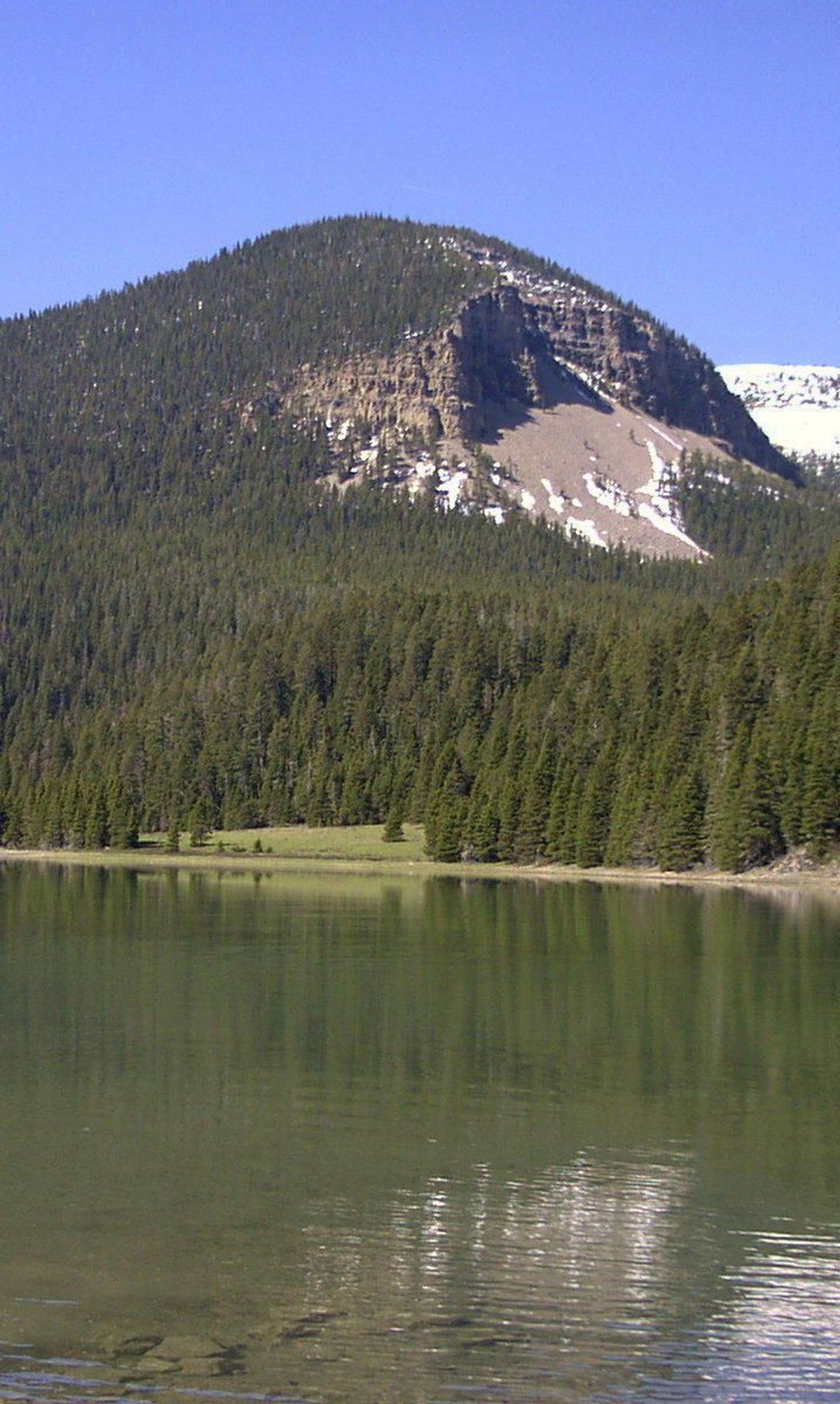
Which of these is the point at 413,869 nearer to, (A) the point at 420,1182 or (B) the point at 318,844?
(B) the point at 318,844

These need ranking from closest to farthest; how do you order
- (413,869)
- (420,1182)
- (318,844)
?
(420,1182)
(413,869)
(318,844)

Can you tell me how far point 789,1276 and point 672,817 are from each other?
103 metres

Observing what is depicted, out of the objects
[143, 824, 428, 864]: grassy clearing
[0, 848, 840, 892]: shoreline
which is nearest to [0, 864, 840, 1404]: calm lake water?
[0, 848, 840, 892]: shoreline

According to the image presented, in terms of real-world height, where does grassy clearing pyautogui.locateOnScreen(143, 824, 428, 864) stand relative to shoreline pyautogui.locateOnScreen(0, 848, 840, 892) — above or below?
above

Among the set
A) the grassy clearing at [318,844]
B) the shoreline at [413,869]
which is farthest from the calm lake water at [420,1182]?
the grassy clearing at [318,844]

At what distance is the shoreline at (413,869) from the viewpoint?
115m

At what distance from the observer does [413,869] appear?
137 m

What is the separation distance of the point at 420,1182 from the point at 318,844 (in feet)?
432

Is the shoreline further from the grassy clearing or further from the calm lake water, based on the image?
the calm lake water

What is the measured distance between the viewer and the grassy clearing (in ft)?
488

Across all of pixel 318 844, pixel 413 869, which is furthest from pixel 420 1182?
pixel 318 844

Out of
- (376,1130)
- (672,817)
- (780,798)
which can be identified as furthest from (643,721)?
(376,1130)

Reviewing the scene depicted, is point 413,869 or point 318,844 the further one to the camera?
point 318,844

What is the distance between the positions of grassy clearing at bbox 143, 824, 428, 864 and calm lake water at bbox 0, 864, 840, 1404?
8883cm
